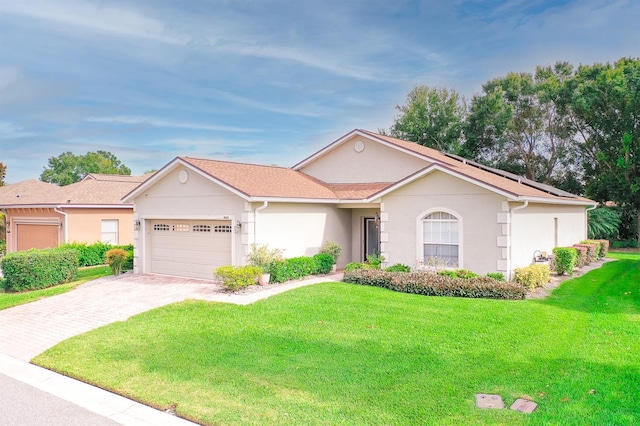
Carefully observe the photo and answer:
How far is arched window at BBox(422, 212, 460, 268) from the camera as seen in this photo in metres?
14.3

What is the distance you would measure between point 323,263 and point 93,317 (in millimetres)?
8138

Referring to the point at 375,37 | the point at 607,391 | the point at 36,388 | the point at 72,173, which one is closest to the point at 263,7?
the point at 375,37

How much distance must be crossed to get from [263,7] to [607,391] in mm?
15420

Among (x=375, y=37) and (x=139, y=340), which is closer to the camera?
(x=139, y=340)

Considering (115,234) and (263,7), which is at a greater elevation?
(263,7)

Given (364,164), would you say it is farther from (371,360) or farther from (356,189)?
(371,360)

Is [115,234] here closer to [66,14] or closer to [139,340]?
[66,14]

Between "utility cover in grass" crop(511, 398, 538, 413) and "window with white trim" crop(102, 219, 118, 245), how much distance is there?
74.7 feet

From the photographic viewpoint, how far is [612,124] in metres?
32.1

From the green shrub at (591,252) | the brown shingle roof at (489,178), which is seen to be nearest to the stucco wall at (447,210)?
the brown shingle roof at (489,178)

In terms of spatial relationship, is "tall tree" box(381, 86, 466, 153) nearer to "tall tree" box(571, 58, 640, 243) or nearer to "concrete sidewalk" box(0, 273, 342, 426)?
"tall tree" box(571, 58, 640, 243)

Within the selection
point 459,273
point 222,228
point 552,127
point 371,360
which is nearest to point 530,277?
point 459,273

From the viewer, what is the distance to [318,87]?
23.5 metres

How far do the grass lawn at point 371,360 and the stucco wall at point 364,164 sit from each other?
820 centimetres
